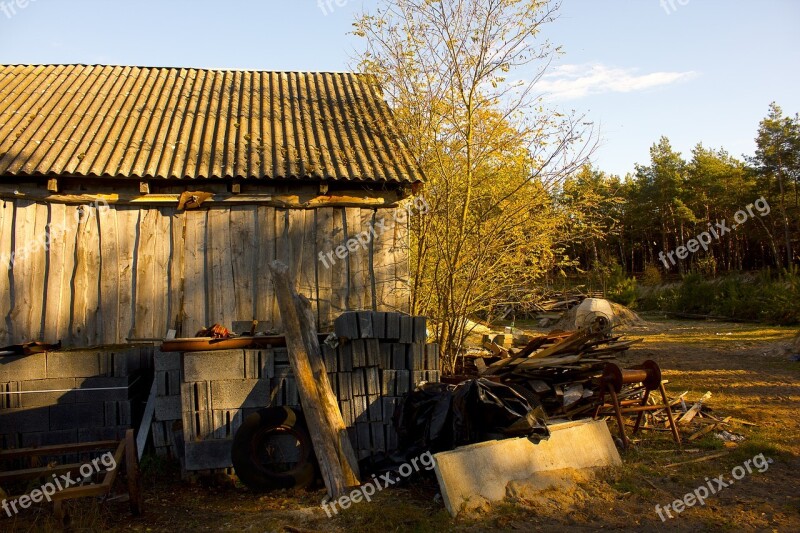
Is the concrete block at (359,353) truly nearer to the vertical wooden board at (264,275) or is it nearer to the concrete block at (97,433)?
the vertical wooden board at (264,275)

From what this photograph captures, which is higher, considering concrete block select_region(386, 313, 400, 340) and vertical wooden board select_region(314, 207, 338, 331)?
vertical wooden board select_region(314, 207, 338, 331)

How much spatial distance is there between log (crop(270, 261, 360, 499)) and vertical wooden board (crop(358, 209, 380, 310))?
1.55m

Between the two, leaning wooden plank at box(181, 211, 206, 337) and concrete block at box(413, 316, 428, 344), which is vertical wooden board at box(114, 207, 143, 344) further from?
concrete block at box(413, 316, 428, 344)

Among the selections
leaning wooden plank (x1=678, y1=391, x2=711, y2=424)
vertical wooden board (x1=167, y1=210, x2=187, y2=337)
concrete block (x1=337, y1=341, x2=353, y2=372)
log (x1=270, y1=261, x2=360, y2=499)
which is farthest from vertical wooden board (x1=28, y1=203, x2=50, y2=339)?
leaning wooden plank (x1=678, y1=391, x2=711, y2=424)

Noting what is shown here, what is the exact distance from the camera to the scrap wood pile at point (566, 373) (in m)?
7.23

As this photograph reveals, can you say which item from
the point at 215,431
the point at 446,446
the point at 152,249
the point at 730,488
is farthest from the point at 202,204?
the point at 730,488

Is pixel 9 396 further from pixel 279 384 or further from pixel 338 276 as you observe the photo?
pixel 338 276

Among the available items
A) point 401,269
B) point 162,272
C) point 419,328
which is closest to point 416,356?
point 419,328

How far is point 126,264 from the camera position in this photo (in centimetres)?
751

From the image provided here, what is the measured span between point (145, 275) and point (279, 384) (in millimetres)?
2532

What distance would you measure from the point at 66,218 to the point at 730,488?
26.7ft

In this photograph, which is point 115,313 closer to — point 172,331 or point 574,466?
point 172,331

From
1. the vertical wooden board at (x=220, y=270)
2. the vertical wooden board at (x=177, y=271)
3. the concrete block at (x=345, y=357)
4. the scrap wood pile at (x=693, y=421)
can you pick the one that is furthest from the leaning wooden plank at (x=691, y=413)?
the vertical wooden board at (x=177, y=271)

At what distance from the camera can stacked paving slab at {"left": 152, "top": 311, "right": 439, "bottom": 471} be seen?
6.20 metres
